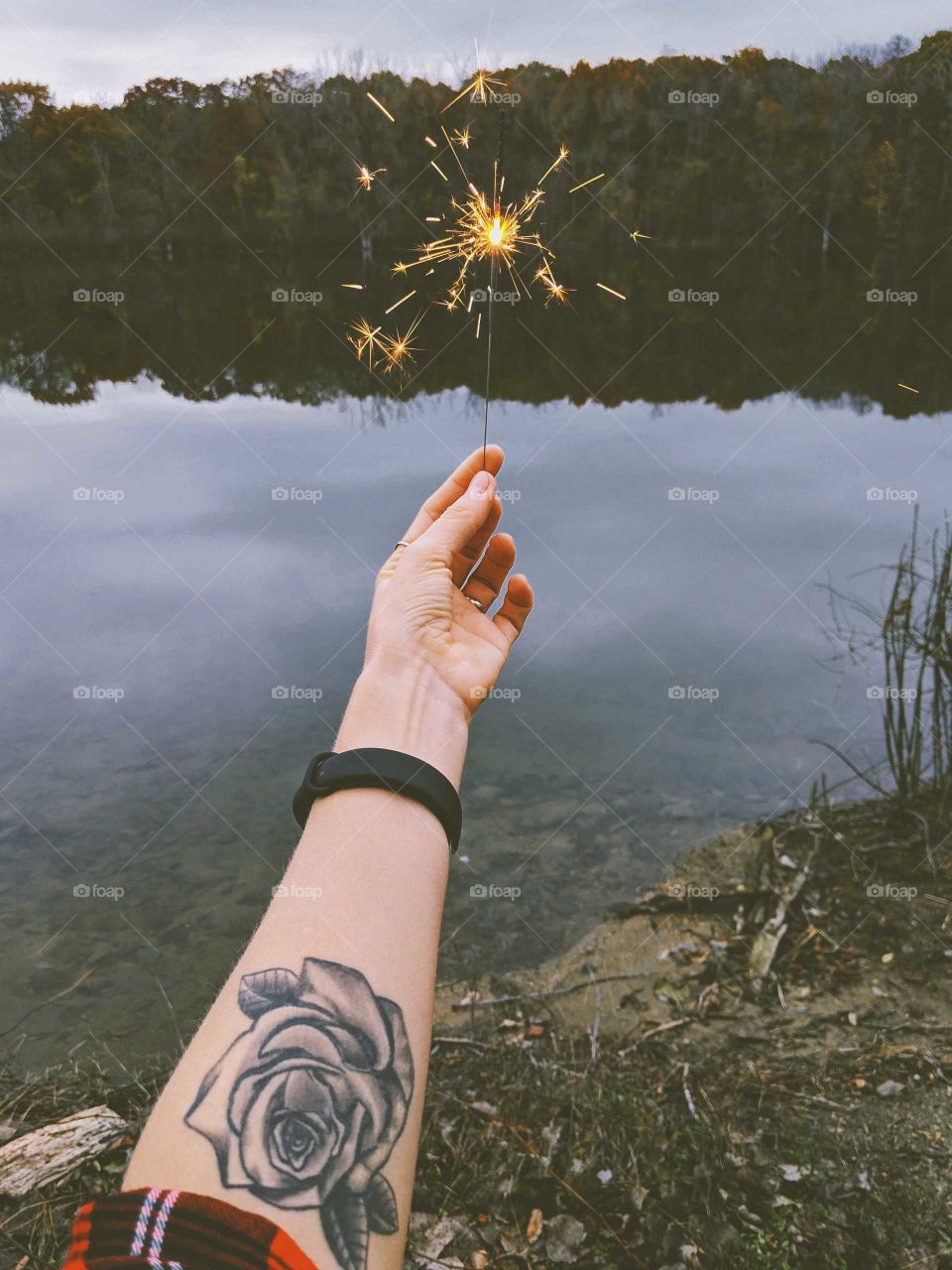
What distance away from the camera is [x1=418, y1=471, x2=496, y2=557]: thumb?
2623 mm

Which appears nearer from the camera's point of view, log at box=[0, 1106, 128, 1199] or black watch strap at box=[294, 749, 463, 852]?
black watch strap at box=[294, 749, 463, 852]

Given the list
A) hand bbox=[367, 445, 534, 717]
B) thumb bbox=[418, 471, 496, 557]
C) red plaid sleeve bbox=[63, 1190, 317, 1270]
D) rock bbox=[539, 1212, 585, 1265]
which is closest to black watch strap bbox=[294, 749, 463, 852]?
hand bbox=[367, 445, 534, 717]

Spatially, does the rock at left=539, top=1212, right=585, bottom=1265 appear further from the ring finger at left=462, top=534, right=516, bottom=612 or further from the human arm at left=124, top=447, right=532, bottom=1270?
the ring finger at left=462, top=534, right=516, bottom=612

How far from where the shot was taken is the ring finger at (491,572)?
3.09m

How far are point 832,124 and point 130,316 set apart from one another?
119 ft

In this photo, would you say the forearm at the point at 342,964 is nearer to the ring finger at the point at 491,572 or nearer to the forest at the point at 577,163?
the ring finger at the point at 491,572

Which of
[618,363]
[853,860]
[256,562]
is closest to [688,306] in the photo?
[618,363]

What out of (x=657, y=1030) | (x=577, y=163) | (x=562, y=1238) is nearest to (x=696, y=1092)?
(x=657, y=1030)

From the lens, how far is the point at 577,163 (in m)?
34.2

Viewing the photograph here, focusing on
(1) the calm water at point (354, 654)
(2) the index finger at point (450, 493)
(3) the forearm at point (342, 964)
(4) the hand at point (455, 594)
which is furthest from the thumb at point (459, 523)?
(1) the calm water at point (354, 654)

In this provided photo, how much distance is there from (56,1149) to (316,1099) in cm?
249

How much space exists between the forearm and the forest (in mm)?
38458

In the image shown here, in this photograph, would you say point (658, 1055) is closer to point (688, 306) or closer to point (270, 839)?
point (270, 839)

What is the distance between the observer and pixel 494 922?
5188mm
